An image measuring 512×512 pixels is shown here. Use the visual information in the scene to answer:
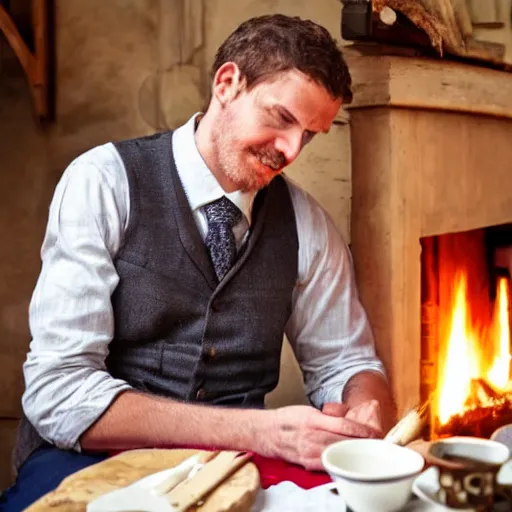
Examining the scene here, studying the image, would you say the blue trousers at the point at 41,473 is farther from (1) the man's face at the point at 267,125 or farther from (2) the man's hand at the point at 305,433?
(1) the man's face at the point at 267,125

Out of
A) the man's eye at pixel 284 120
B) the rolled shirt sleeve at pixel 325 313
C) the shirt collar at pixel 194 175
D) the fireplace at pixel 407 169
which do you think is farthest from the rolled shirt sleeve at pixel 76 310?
the fireplace at pixel 407 169

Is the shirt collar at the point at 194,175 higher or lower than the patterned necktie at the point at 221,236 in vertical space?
higher

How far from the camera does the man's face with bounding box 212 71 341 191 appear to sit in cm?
164

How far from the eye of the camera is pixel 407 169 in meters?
1.98

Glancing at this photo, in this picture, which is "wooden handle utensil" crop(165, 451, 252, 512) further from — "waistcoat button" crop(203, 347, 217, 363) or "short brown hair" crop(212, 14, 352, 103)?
"short brown hair" crop(212, 14, 352, 103)

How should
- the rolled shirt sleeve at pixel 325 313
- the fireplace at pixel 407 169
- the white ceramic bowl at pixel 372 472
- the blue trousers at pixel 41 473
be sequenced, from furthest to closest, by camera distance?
the fireplace at pixel 407 169, the rolled shirt sleeve at pixel 325 313, the blue trousers at pixel 41 473, the white ceramic bowl at pixel 372 472

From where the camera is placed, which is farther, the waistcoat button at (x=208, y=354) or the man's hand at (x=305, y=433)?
the waistcoat button at (x=208, y=354)

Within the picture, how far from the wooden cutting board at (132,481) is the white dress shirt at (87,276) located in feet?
0.76

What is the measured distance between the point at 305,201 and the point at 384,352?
465 mm

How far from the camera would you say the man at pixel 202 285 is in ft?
4.76

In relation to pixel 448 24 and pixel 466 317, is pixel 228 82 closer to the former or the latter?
pixel 448 24

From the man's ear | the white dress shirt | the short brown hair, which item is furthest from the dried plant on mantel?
the white dress shirt

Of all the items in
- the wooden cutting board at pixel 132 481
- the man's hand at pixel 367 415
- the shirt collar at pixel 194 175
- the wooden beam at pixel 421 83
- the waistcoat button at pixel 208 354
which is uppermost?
the wooden beam at pixel 421 83

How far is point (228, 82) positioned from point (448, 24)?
0.61 meters
